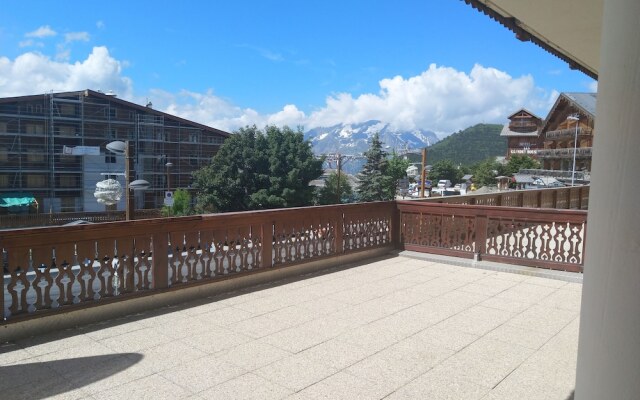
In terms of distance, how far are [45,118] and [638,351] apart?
192 feet

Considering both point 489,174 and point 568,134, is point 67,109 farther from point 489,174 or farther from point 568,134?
point 568,134

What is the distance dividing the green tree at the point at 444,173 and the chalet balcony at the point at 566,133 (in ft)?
83.2

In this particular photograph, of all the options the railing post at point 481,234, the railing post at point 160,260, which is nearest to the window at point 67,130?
the railing post at point 160,260

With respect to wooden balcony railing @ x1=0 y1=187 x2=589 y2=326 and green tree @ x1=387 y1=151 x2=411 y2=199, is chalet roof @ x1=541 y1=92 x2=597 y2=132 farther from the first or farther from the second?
wooden balcony railing @ x1=0 y1=187 x2=589 y2=326

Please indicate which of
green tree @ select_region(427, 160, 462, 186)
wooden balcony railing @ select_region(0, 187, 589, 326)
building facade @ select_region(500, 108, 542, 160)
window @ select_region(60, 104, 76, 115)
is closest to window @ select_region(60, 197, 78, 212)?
window @ select_region(60, 104, 76, 115)

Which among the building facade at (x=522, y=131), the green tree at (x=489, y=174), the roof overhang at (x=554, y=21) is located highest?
the building facade at (x=522, y=131)

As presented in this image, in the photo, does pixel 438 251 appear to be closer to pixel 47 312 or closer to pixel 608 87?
pixel 47 312

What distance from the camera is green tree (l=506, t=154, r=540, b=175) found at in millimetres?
80125

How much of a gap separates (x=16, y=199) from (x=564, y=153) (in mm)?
70343

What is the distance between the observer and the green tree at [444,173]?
98.8 m

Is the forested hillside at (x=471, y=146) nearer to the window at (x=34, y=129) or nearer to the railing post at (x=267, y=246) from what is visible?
the window at (x=34, y=129)

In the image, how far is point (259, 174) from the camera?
44469mm

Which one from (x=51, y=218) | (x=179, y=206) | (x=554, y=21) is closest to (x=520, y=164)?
(x=179, y=206)

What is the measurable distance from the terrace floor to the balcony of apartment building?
0.07ft
